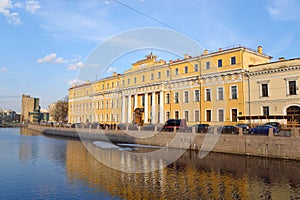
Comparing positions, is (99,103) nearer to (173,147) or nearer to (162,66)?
(162,66)

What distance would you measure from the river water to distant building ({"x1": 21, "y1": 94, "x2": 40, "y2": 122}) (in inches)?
5641

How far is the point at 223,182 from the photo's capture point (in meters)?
15.5

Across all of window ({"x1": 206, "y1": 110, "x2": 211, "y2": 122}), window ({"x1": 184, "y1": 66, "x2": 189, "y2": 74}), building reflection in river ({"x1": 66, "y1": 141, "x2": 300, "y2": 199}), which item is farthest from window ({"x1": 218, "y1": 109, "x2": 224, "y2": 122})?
building reflection in river ({"x1": 66, "y1": 141, "x2": 300, "y2": 199})

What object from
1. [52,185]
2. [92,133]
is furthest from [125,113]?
[52,185]

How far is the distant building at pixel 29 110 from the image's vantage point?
15438 centimetres

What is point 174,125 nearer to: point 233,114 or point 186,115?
point 233,114

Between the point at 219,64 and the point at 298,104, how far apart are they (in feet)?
41.7

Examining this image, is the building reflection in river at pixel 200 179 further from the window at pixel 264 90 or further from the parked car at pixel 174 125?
the window at pixel 264 90

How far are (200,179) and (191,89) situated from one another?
30408 mm

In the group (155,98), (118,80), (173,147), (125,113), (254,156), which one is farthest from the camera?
(118,80)

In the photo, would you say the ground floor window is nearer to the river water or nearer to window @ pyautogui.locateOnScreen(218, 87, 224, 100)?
window @ pyautogui.locateOnScreen(218, 87, 224, 100)

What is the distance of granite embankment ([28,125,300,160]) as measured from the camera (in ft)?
71.9

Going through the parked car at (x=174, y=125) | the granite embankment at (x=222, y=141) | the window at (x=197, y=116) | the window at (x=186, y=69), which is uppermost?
the window at (x=186, y=69)

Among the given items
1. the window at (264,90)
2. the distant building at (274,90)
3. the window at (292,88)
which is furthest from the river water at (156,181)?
the window at (264,90)
